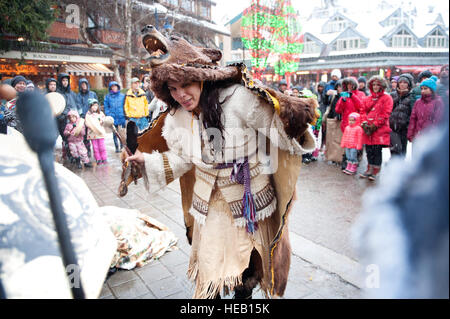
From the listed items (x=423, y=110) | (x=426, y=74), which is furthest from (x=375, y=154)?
(x=426, y=74)

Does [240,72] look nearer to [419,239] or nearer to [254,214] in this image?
[254,214]

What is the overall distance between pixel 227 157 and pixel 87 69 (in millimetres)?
16663

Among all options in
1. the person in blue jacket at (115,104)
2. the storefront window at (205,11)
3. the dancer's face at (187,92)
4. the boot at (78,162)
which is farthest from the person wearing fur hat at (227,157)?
the storefront window at (205,11)

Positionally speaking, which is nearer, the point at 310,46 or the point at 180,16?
the point at 180,16

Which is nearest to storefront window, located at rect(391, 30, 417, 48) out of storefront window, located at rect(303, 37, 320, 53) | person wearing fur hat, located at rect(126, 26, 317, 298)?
storefront window, located at rect(303, 37, 320, 53)

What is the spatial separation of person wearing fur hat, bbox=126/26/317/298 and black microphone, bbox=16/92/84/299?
3.27 ft

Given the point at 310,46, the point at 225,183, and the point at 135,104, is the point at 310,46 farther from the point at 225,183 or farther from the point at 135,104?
the point at 225,183

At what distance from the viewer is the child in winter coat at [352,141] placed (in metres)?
5.80

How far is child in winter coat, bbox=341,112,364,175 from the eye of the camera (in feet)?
19.0

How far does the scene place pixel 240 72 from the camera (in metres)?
1.77

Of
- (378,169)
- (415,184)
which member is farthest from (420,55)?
(415,184)

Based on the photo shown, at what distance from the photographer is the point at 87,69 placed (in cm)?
1600

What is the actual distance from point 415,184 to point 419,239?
0.31 ft

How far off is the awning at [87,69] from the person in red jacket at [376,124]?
1402 cm
